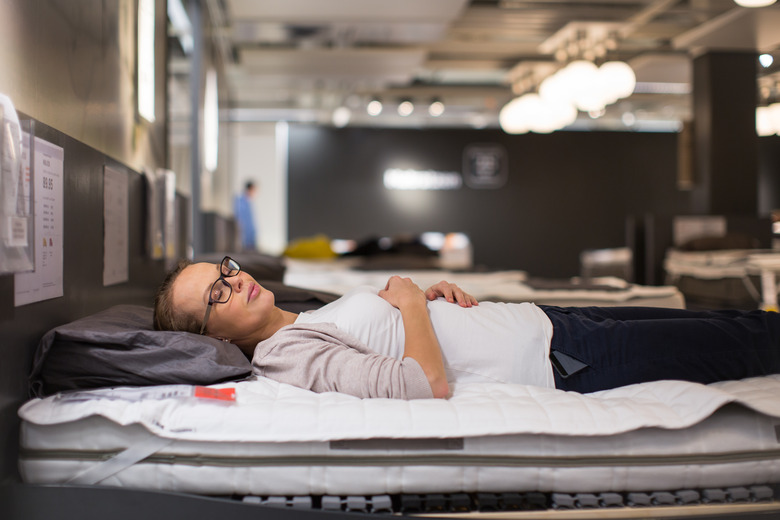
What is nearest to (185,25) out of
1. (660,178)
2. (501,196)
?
(501,196)

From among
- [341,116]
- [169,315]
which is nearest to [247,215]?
[341,116]

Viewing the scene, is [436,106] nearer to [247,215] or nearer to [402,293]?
[247,215]

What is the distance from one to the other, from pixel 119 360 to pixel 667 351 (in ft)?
3.89

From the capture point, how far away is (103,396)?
131cm

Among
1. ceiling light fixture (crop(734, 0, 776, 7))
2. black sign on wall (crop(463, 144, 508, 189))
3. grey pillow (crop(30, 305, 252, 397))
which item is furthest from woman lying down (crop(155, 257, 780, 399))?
black sign on wall (crop(463, 144, 508, 189))

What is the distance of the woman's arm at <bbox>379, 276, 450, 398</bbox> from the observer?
54.6 inches

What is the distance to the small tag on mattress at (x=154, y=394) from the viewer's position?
130 cm

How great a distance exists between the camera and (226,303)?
1570mm

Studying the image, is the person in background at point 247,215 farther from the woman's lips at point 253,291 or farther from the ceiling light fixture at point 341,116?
the woman's lips at point 253,291

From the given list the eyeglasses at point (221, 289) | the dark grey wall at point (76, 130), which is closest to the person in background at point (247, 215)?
the dark grey wall at point (76, 130)

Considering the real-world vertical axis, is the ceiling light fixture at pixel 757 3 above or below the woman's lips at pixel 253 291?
above

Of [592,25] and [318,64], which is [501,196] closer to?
[318,64]

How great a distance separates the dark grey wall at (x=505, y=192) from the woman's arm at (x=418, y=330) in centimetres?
936

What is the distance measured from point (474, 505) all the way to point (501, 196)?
1032 cm
